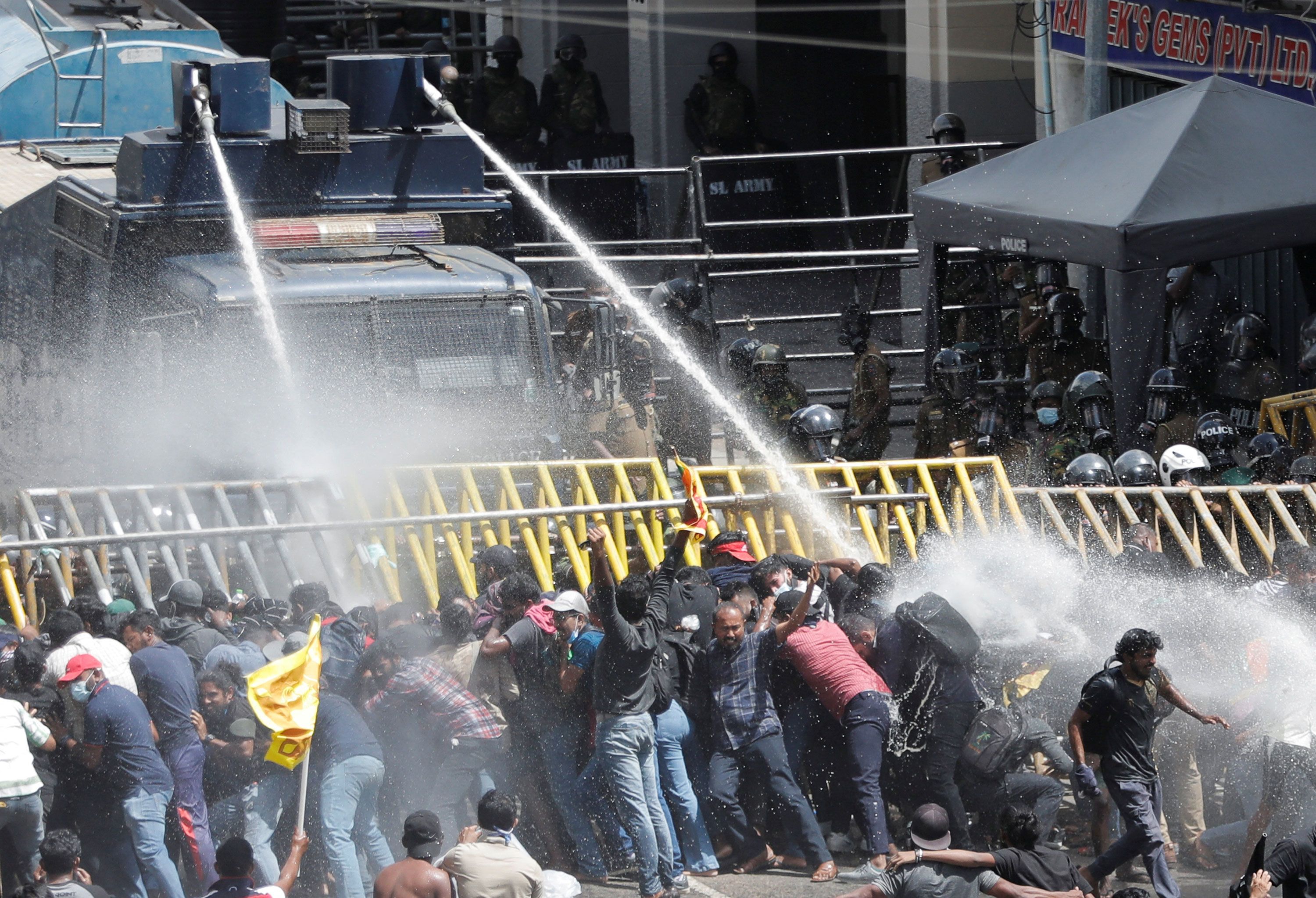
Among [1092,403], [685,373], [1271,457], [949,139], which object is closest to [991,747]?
[1271,457]

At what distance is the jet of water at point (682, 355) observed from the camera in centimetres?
1139

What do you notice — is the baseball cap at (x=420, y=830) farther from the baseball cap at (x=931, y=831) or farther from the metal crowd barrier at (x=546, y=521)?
the metal crowd barrier at (x=546, y=521)

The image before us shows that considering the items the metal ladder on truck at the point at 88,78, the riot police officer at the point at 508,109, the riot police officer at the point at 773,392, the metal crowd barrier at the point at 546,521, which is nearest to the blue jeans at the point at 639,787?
the metal crowd barrier at the point at 546,521

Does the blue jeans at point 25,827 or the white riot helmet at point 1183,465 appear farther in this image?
the white riot helmet at point 1183,465

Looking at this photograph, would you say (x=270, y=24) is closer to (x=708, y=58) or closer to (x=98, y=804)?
(x=708, y=58)

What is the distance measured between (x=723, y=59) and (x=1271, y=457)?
11.0m

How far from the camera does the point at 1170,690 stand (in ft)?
29.2

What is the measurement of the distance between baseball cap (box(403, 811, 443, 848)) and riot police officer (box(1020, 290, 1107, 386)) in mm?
8673

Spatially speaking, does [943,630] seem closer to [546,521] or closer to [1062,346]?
[546,521]

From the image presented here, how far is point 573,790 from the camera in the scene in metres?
9.27

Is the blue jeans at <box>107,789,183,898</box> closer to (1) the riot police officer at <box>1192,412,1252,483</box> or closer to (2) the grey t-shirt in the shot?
(2) the grey t-shirt

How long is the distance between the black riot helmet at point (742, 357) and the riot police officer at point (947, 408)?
4.91ft

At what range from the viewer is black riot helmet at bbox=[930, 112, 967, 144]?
690 inches

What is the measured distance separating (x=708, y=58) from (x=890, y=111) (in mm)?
3241
